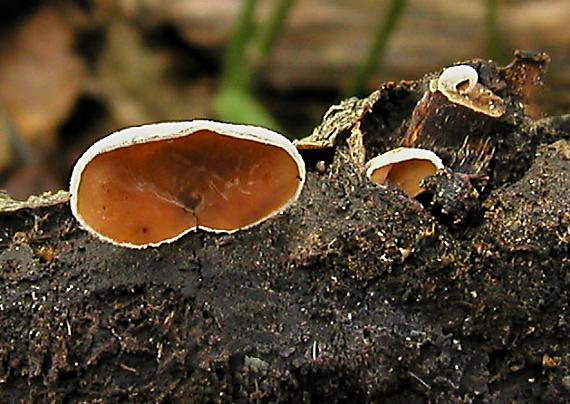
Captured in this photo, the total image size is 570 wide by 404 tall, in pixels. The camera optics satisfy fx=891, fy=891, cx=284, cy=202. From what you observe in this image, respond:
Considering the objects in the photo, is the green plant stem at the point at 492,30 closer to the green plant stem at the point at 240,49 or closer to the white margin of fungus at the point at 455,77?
the green plant stem at the point at 240,49

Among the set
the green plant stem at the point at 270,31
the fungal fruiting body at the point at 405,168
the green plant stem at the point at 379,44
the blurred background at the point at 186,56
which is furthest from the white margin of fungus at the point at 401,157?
the blurred background at the point at 186,56

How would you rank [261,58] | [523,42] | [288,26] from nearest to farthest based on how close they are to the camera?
1. [261,58]
2. [523,42]
3. [288,26]

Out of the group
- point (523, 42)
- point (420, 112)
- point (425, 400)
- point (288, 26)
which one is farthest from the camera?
point (288, 26)

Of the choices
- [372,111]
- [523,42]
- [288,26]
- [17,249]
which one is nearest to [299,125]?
[288,26]

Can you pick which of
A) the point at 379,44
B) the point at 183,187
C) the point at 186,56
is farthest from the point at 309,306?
the point at 186,56

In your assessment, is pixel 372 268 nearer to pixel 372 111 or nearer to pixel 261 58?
pixel 372 111

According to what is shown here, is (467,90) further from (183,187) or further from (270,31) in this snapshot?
(270,31)
